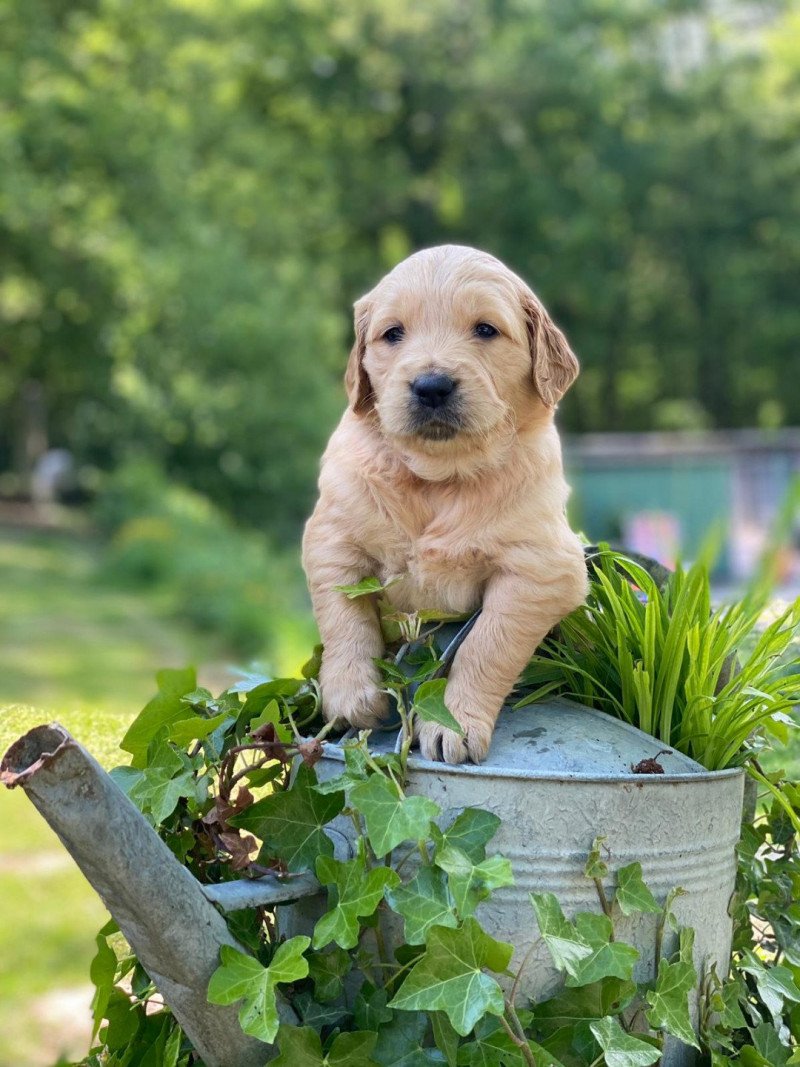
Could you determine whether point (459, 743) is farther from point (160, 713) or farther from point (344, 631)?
point (160, 713)

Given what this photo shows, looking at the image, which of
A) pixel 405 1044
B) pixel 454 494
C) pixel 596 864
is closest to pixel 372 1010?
pixel 405 1044

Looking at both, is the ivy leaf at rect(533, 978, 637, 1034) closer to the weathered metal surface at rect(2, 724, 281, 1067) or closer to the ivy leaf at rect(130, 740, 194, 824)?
the weathered metal surface at rect(2, 724, 281, 1067)

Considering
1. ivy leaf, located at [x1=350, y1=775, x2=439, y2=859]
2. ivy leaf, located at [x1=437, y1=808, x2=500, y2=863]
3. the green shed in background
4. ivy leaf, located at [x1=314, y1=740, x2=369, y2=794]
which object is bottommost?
the green shed in background

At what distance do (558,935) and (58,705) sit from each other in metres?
1.22

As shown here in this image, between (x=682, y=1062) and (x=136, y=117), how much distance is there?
49.0ft

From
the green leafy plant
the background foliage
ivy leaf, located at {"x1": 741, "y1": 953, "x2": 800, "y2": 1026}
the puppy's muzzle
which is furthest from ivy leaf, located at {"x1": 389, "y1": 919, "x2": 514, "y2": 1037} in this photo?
the background foliage

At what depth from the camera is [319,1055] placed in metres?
1.72

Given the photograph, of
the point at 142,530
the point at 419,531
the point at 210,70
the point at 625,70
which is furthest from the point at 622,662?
the point at 625,70

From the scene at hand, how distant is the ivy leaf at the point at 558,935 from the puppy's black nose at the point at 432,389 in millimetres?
713

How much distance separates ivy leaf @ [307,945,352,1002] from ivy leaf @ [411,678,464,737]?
38 centimetres

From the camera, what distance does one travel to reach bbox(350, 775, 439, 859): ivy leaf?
1.64 metres

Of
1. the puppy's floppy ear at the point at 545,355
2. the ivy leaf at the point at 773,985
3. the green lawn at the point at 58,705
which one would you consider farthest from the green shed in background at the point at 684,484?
the puppy's floppy ear at the point at 545,355

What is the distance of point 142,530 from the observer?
47.1ft

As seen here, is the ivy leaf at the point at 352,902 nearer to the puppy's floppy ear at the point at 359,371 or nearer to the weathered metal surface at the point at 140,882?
the weathered metal surface at the point at 140,882
